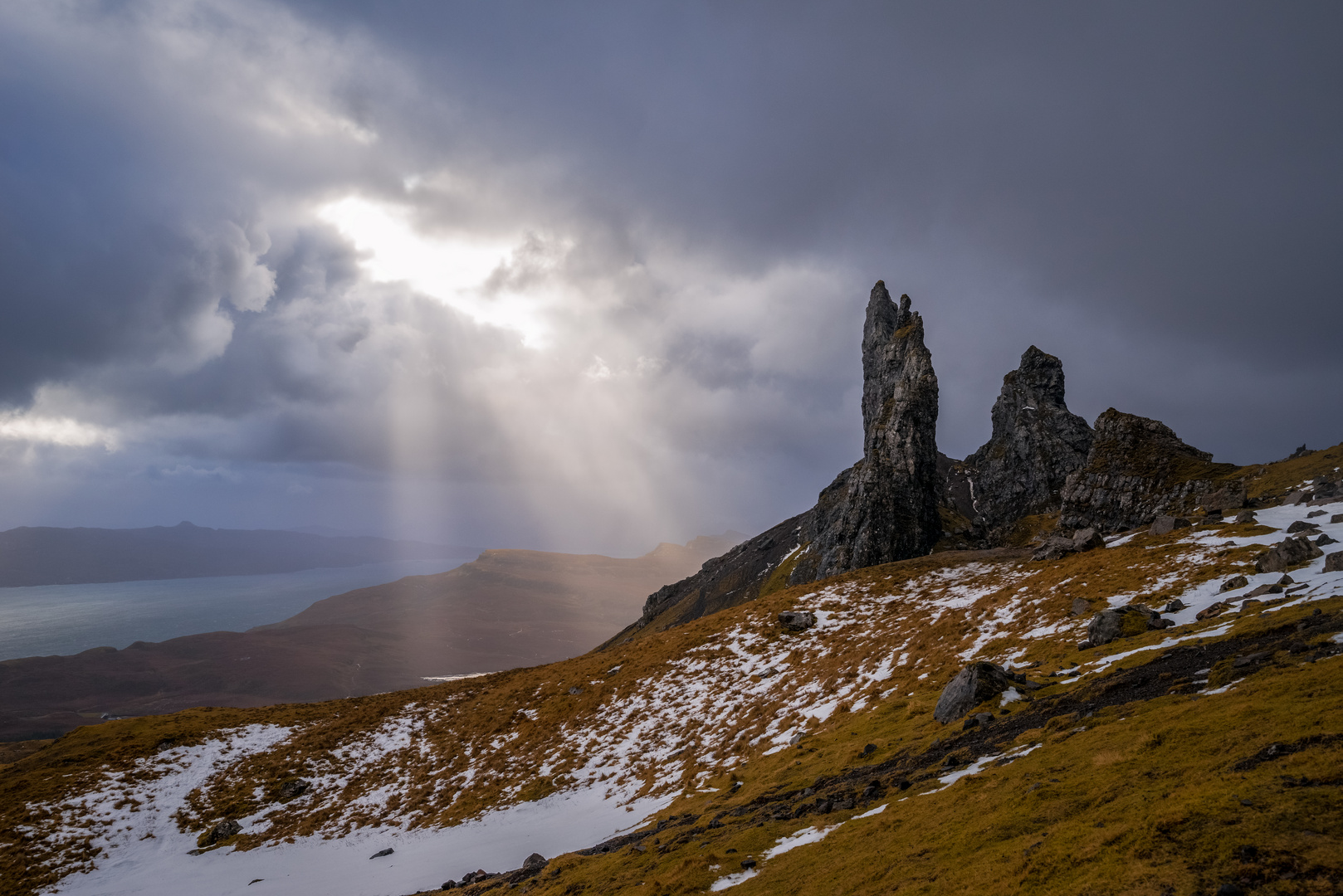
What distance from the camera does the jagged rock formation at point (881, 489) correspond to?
84.9 metres

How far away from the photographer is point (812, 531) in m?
137

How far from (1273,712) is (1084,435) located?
351 ft

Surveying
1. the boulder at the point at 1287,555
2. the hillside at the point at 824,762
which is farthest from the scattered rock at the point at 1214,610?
the boulder at the point at 1287,555

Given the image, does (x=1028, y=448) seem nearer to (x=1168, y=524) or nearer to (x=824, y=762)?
(x=1168, y=524)

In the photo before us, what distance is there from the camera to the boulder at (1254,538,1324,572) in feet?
81.6

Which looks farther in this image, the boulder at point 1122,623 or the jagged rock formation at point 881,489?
the jagged rock formation at point 881,489

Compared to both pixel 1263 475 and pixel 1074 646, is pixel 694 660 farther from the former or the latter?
pixel 1263 475

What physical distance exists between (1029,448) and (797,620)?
269ft

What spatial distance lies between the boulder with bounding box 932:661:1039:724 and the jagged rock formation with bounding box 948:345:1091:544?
77451mm

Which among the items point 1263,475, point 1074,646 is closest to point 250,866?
point 1074,646

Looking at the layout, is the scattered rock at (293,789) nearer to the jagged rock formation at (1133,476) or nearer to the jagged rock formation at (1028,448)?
the jagged rock formation at (1133,476)

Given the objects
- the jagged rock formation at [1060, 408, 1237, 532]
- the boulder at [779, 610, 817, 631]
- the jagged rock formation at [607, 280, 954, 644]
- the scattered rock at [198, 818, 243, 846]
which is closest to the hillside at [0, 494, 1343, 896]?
the scattered rock at [198, 818, 243, 846]

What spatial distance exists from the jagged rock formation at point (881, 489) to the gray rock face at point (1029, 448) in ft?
39.9

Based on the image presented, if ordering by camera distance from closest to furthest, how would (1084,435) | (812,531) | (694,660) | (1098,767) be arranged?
(1098,767)
(694,660)
(1084,435)
(812,531)
